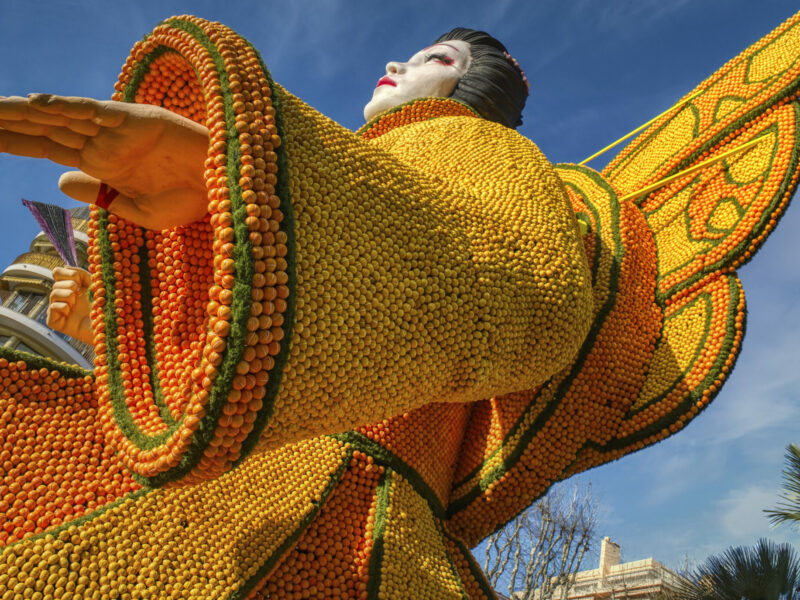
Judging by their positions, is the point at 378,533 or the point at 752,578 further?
the point at 752,578

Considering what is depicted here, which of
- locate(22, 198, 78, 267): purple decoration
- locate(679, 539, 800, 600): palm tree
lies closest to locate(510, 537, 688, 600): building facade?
locate(679, 539, 800, 600): palm tree

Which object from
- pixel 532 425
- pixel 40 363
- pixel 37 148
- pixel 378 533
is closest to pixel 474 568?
pixel 378 533

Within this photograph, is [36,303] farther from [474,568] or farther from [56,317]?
[474,568]

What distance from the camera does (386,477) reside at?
10.4 feet

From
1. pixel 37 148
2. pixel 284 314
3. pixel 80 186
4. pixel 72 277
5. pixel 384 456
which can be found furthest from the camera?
pixel 72 277

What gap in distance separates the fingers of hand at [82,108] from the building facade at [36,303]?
14.4 m

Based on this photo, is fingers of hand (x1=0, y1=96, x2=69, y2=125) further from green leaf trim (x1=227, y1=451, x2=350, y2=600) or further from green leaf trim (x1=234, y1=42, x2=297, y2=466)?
green leaf trim (x1=227, y1=451, x2=350, y2=600)

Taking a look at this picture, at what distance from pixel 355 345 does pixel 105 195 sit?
1004mm

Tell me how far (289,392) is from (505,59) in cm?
344

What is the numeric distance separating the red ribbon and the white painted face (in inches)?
87.8

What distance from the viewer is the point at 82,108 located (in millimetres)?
1887

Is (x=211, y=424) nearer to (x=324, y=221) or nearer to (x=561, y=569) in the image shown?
(x=324, y=221)

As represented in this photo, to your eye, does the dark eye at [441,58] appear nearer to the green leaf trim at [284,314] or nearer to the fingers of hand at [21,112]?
the green leaf trim at [284,314]

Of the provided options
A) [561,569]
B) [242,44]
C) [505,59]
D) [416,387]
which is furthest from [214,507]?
[561,569]
